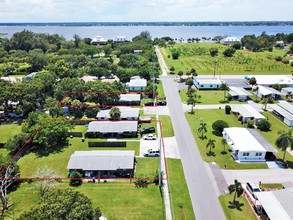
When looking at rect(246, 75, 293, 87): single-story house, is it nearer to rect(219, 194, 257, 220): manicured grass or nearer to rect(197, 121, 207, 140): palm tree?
rect(197, 121, 207, 140): palm tree

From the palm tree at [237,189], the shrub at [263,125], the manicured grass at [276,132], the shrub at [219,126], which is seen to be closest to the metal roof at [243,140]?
the shrub at [219,126]

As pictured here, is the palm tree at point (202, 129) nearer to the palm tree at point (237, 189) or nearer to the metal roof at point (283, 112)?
the palm tree at point (237, 189)

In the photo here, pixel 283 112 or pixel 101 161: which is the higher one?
pixel 283 112

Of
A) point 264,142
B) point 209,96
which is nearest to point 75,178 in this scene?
point 264,142

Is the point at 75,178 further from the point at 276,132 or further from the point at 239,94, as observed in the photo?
the point at 239,94

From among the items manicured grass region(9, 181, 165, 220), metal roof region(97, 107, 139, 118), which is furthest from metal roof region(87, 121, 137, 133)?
manicured grass region(9, 181, 165, 220)

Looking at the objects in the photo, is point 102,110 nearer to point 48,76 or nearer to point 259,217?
point 48,76
